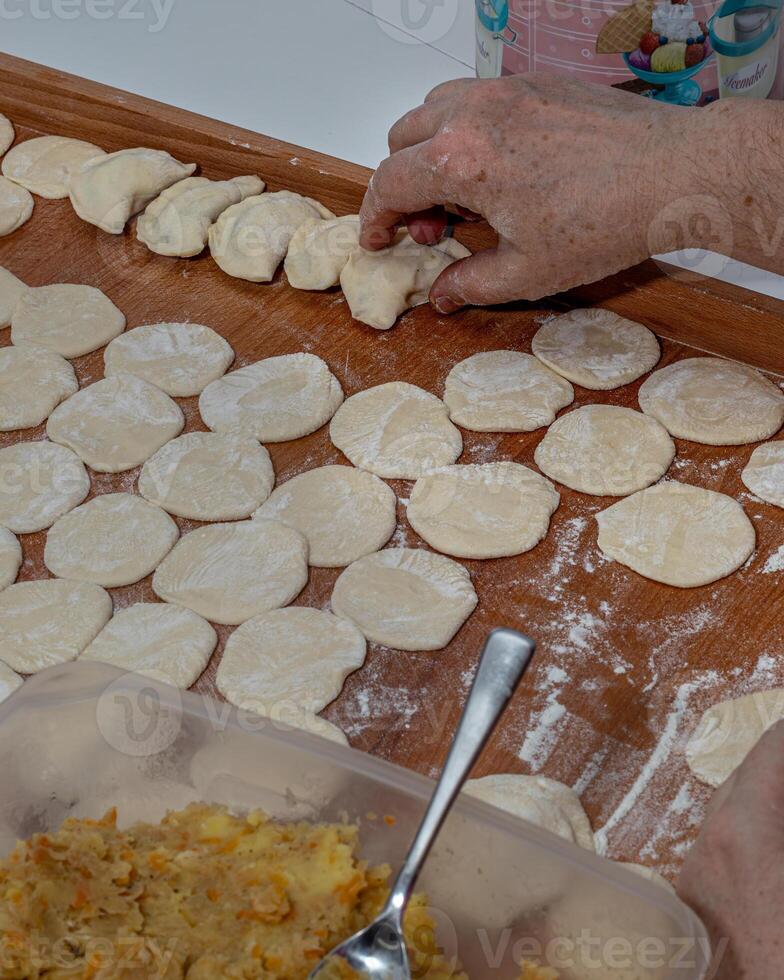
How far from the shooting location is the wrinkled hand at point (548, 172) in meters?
1.36

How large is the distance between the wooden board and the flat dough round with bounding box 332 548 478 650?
20mm

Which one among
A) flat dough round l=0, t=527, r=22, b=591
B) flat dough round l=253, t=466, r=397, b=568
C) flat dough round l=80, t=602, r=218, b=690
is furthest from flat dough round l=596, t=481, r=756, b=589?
flat dough round l=0, t=527, r=22, b=591

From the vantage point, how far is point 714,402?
1472 millimetres

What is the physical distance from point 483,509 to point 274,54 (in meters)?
1.32

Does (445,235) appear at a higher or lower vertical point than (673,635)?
higher

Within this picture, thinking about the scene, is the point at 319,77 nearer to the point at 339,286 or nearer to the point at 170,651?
the point at 339,286

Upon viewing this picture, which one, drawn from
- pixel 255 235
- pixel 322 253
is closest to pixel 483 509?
pixel 322 253

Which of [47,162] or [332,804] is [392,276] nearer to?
[47,162]

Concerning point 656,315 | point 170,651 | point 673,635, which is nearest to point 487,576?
point 673,635

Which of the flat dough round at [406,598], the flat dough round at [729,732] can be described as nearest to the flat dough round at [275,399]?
the flat dough round at [406,598]

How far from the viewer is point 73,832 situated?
92 centimetres

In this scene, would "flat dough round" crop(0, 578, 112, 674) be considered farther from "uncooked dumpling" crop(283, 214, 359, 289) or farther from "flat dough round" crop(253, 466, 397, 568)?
"uncooked dumpling" crop(283, 214, 359, 289)

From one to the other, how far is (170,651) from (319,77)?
1.39 meters

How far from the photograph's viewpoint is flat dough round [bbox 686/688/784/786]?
113 cm
